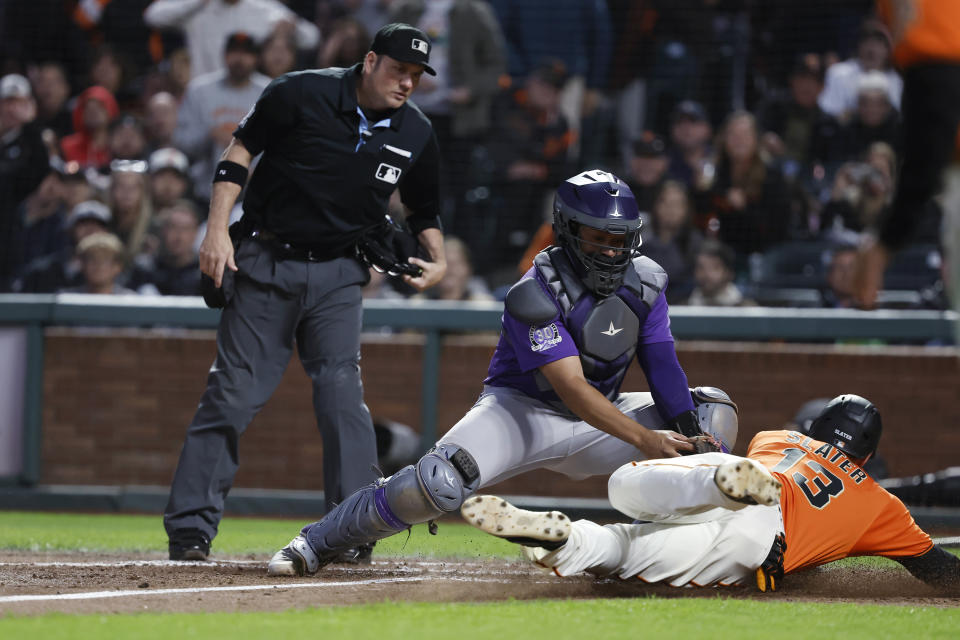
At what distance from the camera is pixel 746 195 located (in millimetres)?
9609

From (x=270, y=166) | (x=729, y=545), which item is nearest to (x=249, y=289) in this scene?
(x=270, y=166)

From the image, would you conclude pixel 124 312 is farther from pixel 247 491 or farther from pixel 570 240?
pixel 570 240

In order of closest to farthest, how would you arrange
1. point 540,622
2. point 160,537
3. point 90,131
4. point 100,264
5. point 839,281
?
point 540,622, point 160,537, point 839,281, point 100,264, point 90,131

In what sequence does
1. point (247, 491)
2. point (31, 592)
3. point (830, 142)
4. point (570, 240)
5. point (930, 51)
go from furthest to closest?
point (830, 142), point (247, 491), point (570, 240), point (31, 592), point (930, 51)

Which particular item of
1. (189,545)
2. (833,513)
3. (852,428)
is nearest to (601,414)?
(833,513)

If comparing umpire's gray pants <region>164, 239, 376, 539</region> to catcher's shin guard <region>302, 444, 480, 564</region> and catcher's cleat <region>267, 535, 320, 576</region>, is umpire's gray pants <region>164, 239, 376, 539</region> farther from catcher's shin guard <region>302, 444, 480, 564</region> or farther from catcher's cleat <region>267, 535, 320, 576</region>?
catcher's shin guard <region>302, 444, 480, 564</region>

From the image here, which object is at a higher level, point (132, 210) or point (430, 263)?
point (430, 263)

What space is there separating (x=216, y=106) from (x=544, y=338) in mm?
6860

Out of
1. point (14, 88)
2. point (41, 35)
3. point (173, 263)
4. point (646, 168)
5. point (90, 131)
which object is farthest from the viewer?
point (41, 35)

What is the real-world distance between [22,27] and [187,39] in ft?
6.19

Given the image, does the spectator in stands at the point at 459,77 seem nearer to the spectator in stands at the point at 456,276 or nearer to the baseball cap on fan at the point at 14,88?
the spectator in stands at the point at 456,276

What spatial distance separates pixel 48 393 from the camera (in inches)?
337

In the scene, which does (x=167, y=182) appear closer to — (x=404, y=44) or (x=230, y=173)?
(x=230, y=173)

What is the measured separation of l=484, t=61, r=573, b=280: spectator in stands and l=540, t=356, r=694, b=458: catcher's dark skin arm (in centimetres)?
581
